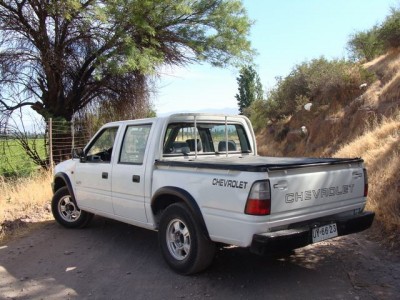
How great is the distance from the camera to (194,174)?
4.99m

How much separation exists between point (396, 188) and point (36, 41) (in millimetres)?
11587

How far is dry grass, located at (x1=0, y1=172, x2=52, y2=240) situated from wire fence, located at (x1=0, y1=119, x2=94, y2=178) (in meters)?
2.50

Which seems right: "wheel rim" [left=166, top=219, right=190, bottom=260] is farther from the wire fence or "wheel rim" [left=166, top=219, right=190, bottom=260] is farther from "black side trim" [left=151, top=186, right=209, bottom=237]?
the wire fence

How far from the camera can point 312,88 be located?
2470cm

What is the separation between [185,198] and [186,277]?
0.93 m

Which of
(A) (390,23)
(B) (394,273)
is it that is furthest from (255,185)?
(A) (390,23)

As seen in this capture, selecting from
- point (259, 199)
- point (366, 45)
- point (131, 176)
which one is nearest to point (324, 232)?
point (259, 199)

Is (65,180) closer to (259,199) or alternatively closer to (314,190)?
(259,199)

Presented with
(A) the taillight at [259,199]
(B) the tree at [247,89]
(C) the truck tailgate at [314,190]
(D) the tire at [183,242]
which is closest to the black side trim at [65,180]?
(D) the tire at [183,242]

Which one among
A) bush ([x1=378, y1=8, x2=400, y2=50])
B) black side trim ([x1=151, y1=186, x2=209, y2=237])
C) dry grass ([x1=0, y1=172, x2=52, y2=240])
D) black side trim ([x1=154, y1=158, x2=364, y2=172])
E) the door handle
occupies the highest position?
bush ([x1=378, y1=8, x2=400, y2=50])

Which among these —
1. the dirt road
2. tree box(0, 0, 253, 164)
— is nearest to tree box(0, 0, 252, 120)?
tree box(0, 0, 253, 164)

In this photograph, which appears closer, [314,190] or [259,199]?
[259,199]

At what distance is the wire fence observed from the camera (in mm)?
13892

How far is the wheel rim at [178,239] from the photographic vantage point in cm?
519
